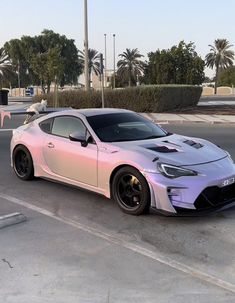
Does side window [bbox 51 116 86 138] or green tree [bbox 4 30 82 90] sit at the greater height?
green tree [bbox 4 30 82 90]

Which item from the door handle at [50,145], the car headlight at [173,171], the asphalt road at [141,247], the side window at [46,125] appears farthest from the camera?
the side window at [46,125]

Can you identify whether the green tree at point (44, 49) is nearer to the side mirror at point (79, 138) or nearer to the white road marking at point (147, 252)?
the side mirror at point (79, 138)

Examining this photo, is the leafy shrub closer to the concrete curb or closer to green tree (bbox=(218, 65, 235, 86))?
the concrete curb

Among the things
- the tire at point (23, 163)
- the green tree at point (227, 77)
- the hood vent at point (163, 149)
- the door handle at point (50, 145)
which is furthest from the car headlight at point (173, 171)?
the green tree at point (227, 77)

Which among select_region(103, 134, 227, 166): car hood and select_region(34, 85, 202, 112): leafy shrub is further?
select_region(34, 85, 202, 112): leafy shrub

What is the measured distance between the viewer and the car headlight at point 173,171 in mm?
5781

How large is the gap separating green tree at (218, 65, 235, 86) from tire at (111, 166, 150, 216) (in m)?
94.2

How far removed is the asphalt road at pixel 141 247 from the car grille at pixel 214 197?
0.21 metres

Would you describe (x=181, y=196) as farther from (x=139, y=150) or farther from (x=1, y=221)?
(x=1, y=221)

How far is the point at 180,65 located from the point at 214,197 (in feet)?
147

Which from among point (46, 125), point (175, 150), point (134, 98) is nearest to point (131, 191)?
point (175, 150)

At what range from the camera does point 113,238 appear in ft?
17.5

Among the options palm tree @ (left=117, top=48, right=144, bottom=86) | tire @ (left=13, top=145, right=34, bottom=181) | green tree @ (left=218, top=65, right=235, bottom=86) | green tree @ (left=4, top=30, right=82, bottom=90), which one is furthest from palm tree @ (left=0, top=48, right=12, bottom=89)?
tire @ (left=13, top=145, right=34, bottom=181)

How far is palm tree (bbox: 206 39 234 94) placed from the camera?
307ft
